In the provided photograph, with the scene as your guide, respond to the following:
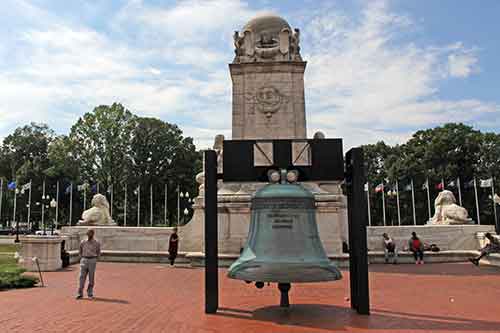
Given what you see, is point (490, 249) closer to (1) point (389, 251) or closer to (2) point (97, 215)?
(1) point (389, 251)

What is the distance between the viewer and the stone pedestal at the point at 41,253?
16.8 meters

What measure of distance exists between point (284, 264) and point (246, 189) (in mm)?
13028

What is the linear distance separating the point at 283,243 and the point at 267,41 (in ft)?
54.6

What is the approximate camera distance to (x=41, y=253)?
16922mm

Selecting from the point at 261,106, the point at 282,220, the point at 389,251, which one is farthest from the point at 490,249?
the point at 282,220

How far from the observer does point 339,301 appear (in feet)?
32.6

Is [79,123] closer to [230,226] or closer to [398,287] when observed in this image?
[230,226]

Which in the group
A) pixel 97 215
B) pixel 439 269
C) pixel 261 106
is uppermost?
pixel 261 106

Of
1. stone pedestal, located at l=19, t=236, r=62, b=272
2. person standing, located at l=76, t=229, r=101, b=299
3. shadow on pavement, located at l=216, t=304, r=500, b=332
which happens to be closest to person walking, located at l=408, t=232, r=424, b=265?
shadow on pavement, located at l=216, t=304, r=500, b=332

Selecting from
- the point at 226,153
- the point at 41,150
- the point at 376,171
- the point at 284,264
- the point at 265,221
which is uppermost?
the point at 41,150

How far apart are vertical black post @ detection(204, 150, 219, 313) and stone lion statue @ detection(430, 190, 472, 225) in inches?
693

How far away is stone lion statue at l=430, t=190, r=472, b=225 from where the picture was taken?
22.3m

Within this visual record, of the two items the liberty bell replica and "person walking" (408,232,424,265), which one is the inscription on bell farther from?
"person walking" (408,232,424,265)

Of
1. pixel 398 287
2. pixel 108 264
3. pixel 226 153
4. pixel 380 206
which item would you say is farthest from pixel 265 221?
pixel 380 206
